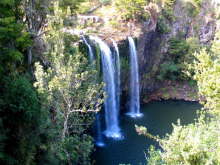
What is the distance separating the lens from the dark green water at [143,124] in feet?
63.9

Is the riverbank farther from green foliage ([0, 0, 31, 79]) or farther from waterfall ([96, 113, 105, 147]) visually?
green foliage ([0, 0, 31, 79])

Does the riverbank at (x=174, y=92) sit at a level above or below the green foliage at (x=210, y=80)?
below

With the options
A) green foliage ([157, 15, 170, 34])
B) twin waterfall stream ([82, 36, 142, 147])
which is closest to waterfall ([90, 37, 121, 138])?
twin waterfall stream ([82, 36, 142, 147])

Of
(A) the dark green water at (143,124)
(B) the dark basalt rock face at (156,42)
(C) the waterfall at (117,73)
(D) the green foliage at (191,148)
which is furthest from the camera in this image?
(B) the dark basalt rock face at (156,42)

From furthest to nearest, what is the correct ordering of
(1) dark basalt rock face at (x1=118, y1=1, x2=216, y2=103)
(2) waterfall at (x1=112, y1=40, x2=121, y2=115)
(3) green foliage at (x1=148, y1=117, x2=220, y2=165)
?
(1) dark basalt rock face at (x1=118, y1=1, x2=216, y2=103) → (2) waterfall at (x1=112, y1=40, x2=121, y2=115) → (3) green foliage at (x1=148, y1=117, x2=220, y2=165)

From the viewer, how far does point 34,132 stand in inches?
466

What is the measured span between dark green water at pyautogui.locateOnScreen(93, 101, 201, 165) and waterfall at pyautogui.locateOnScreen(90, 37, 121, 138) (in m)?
0.76

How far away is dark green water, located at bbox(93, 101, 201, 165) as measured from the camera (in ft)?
63.9

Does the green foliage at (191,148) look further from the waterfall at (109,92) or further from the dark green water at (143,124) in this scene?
the waterfall at (109,92)

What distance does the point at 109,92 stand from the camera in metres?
23.7

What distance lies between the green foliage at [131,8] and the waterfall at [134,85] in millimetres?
2936


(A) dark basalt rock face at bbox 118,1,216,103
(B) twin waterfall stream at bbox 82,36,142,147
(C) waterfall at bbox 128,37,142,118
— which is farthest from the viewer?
(A) dark basalt rock face at bbox 118,1,216,103

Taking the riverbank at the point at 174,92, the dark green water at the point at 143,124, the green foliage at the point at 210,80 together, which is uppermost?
the green foliage at the point at 210,80

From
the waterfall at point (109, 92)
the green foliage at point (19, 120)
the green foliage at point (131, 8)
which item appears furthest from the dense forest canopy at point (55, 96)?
the green foliage at point (131, 8)
